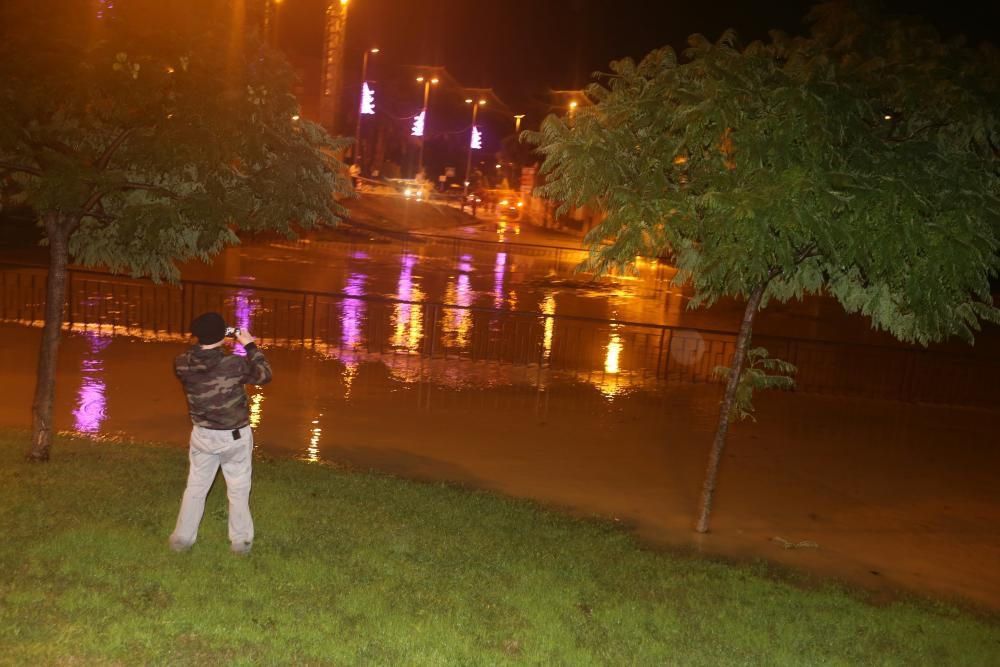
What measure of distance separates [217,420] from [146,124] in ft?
10.3

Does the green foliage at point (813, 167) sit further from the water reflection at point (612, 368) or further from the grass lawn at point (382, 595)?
the water reflection at point (612, 368)

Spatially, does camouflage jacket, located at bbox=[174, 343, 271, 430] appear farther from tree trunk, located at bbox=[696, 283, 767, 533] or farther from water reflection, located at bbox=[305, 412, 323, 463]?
tree trunk, located at bbox=[696, 283, 767, 533]

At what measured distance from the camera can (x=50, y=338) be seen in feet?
26.6

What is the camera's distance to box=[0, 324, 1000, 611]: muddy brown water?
8.66 m

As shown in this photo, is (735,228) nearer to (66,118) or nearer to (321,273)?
(66,118)

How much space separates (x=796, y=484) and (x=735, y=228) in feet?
15.5

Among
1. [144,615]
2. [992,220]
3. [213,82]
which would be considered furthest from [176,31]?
[992,220]

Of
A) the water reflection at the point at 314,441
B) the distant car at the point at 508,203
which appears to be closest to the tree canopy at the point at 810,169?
the water reflection at the point at 314,441

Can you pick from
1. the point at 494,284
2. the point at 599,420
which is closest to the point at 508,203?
the point at 494,284

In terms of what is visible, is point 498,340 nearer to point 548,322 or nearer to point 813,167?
point 548,322

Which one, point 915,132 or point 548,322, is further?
point 548,322

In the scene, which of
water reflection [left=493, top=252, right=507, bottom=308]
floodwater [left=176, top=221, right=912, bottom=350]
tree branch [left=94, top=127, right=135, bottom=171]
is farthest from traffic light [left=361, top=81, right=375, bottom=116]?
tree branch [left=94, top=127, right=135, bottom=171]

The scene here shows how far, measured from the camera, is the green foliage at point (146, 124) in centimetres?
733

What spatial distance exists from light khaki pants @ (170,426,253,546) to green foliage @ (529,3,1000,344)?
3.24m
